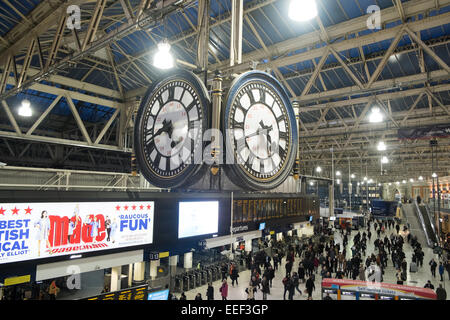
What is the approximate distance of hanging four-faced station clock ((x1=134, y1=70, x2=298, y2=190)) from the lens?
1.72 meters

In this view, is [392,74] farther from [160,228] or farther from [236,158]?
[236,158]

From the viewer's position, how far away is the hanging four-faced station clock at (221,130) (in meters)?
1.72

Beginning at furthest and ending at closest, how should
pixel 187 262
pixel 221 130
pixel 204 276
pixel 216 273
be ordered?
pixel 187 262
pixel 216 273
pixel 204 276
pixel 221 130

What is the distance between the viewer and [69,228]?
24.7 feet

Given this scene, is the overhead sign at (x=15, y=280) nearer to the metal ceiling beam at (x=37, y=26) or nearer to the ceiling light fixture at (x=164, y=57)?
the ceiling light fixture at (x=164, y=57)

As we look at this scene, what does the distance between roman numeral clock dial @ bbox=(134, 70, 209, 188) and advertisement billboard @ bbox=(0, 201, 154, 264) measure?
6255mm

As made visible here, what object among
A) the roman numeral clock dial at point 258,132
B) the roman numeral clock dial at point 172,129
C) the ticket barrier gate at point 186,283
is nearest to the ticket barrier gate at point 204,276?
the ticket barrier gate at point 186,283

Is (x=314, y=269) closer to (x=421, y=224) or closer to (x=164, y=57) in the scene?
(x=421, y=224)

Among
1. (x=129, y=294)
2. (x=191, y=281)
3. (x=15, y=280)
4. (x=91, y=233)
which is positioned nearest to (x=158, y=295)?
(x=129, y=294)

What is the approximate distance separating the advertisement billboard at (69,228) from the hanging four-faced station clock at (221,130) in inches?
247

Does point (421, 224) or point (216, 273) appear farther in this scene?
point (421, 224)

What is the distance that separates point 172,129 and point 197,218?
9.11 meters

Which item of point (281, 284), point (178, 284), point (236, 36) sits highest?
point (236, 36)
